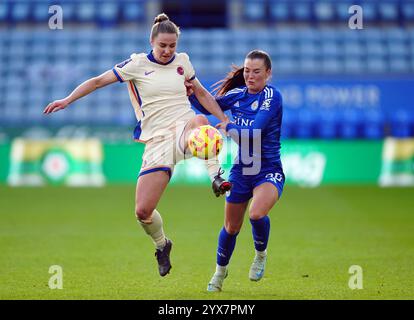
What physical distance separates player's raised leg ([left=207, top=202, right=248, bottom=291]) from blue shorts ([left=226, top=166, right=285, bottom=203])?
7 centimetres

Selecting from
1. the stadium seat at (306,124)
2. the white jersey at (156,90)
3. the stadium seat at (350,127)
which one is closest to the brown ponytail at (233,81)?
the white jersey at (156,90)

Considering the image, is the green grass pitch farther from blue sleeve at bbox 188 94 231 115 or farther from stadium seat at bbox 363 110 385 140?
stadium seat at bbox 363 110 385 140

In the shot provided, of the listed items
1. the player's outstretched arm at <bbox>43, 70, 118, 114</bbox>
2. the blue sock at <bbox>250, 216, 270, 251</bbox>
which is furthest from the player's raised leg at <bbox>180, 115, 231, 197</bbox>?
the player's outstretched arm at <bbox>43, 70, 118, 114</bbox>

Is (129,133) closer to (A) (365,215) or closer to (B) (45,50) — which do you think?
(B) (45,50)

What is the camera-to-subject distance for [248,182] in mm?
8000

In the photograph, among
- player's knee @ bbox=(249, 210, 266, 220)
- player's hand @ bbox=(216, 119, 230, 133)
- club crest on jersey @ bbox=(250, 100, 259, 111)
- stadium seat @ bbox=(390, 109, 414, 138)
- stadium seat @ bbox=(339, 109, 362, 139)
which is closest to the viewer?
player's knee @ bbox=(249, 210, 266, 220)

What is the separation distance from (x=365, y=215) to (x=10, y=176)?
790 centimetres

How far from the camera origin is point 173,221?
13.9m

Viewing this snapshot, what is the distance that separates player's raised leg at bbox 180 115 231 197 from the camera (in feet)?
24.7

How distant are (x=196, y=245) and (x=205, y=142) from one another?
406 cm

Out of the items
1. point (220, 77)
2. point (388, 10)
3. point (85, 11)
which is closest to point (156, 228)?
point (220, 77)

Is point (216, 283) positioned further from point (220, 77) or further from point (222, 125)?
point (220, 77)

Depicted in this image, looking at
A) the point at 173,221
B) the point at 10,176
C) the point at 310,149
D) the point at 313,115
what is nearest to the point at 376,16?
the point at 313,115

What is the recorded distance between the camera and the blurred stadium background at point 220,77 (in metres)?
19.1
